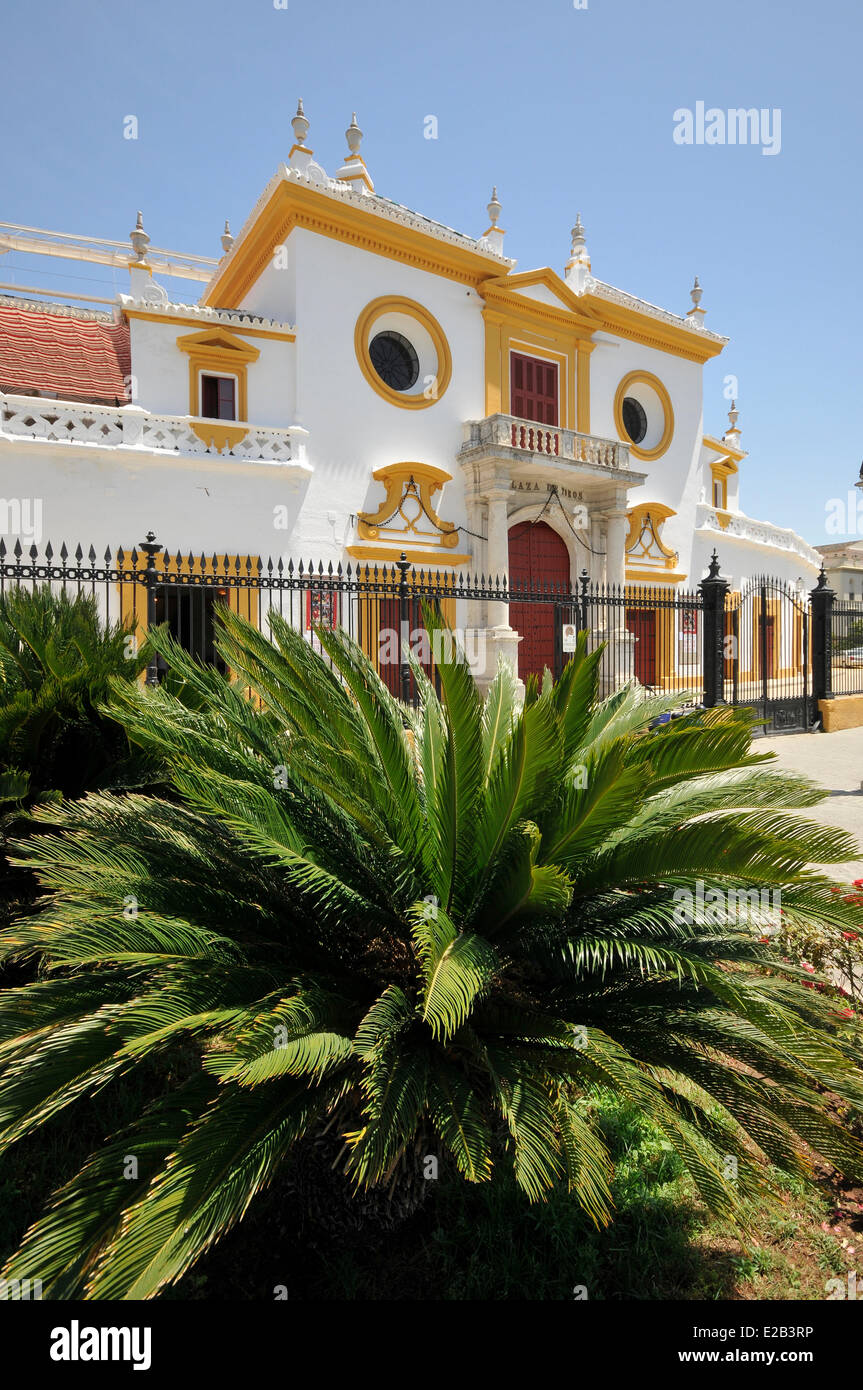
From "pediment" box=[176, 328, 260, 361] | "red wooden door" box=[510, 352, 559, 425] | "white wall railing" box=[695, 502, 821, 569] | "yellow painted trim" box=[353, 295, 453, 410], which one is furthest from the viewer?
"white wall railing" box=[695, 502, 821, 569]

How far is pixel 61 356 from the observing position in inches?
569

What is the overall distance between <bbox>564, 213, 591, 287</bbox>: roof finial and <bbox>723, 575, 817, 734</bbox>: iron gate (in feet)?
26.3

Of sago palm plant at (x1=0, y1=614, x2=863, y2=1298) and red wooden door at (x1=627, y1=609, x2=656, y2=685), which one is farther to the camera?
red wooden door at (x1=627, y1=609, x2=656, y2=685)

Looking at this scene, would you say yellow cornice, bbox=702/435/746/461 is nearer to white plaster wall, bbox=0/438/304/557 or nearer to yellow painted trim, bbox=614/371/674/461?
yellow painted trim, bbox=614/371/674/461

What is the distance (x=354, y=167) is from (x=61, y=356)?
6.66 m

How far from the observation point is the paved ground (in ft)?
21.4

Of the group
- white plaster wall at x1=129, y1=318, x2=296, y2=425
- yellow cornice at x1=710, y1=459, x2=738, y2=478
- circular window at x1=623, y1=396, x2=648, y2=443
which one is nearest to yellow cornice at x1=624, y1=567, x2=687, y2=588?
circular window at x1=623, y1=396, x2=648, y2=443

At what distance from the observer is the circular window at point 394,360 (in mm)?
14539

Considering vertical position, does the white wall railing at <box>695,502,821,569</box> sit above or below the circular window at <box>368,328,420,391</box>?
below

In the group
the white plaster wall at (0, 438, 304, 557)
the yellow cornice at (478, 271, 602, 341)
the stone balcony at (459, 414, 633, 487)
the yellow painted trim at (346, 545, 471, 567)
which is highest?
the yellow cornice at (478, 271, 602, 341)

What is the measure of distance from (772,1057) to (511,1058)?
2.12 ft

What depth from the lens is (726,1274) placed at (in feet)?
6.77

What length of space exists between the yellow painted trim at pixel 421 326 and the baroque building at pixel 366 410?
36mm

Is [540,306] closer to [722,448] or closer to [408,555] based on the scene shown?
[408,555]
